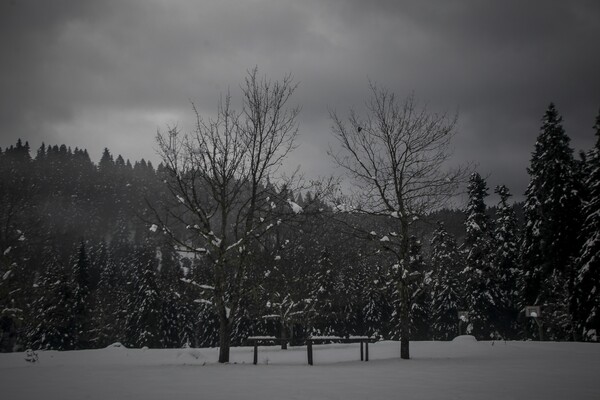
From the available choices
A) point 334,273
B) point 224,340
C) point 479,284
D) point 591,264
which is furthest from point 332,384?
point 334,273

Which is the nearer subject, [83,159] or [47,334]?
[47,334]

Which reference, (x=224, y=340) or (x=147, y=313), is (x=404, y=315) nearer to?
(x=224, y=340)

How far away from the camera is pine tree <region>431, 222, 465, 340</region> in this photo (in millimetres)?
47969

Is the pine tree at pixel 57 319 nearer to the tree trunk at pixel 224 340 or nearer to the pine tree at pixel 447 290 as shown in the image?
the tree trunk at pixel 224 340

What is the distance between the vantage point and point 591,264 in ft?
87.5

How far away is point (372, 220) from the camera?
1842 centimetres

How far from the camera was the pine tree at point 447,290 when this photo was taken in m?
48.0

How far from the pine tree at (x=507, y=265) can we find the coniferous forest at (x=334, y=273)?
13 cm

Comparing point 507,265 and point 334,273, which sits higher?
point 507,265

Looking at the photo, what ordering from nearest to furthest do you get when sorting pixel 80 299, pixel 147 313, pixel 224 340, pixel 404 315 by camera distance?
pixel 224 340
pixel 404 315
pixel 147 313
pixel 80 299

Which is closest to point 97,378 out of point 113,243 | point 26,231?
point 26,231

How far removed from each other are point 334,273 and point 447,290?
14.3 meters

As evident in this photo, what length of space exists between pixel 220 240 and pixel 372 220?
7.18 meters

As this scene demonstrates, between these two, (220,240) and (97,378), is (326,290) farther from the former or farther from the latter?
(97,378)
